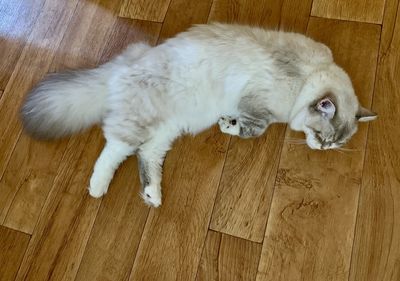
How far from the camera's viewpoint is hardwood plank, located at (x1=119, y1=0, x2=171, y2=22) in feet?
5.96

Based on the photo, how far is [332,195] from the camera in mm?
1504

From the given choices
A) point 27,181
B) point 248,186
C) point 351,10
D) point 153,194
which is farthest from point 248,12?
point 27,181

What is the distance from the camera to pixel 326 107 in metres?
1.39

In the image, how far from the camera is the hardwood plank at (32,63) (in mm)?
1687

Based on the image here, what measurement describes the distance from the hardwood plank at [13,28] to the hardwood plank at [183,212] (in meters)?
0.76

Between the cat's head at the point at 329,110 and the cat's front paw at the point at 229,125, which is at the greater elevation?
the cat's head at the point at 329,110

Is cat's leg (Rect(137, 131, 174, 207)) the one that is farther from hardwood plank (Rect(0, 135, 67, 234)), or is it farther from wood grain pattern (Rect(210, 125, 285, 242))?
hardwood plank (Rect(0, 135, 67, 234))

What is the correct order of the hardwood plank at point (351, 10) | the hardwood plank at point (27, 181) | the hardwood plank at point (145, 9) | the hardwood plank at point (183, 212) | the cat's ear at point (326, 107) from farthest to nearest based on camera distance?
1. the hardwood plank at point (145, 9)
2. the hardwood plank at point (351, 10)
3. the hardwood plank at point (27, 181)
4. the hardwood plank at point (183, 212)
5. the cat's ear at point (326, 107)

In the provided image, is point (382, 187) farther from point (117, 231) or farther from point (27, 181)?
point (27, 181)

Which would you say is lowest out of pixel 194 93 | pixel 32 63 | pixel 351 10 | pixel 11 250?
pixel 11 250

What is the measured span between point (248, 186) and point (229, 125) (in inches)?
8.6

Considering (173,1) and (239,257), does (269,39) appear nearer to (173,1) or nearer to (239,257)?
(173,1)

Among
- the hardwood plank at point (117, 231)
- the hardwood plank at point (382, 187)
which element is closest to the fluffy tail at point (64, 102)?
the hardwood plank at point (117, 231)

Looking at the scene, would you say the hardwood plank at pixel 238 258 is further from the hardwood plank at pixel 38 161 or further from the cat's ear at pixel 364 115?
the hardwood plank at pixel 38 161
